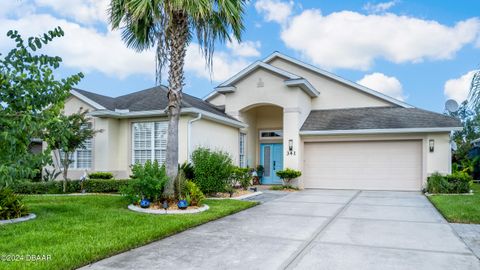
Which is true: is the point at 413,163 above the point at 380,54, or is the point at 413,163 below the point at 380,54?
below

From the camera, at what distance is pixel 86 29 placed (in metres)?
13.5

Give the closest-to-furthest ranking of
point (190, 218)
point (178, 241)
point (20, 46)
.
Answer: point (20, 46), point (178, 241), point (190, 218)

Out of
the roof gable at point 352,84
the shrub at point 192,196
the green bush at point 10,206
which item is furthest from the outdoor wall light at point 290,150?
the green bush at point 10,206

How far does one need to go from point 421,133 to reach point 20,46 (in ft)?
51.5

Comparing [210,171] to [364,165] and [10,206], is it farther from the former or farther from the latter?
[364,165]

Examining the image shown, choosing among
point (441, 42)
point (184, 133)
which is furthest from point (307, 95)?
point (184, 133)

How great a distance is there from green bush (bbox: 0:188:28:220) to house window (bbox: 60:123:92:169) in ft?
23.1

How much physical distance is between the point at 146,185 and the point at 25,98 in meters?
4.40

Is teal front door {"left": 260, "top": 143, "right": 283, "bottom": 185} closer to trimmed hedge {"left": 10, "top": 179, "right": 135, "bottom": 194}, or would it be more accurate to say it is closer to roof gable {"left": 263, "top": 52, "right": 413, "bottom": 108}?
roof gable {"left": 263, "top": 52, "right": 413, "bottom": 108}

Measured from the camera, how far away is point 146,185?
9609 mm

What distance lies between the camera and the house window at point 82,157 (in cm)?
1517

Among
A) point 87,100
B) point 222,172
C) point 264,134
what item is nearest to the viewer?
point 222,172

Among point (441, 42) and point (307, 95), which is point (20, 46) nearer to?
point (307, 95)

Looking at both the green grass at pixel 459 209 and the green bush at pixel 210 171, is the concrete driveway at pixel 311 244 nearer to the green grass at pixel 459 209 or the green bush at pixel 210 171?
the green grass at pixel 459 209
